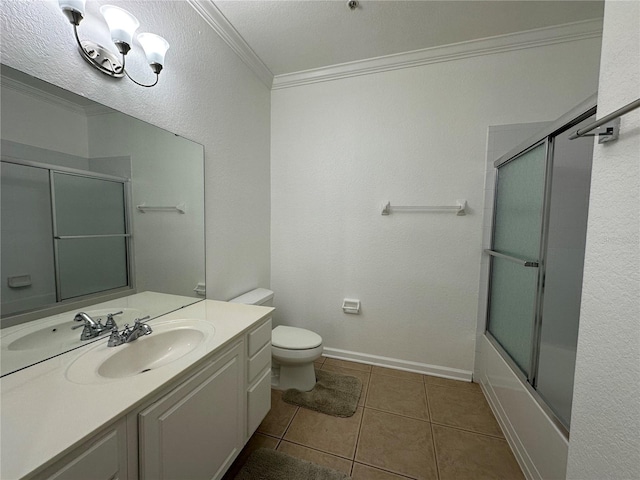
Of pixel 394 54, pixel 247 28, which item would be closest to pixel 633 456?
pixel 394 54

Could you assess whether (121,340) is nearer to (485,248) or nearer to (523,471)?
(523,471)

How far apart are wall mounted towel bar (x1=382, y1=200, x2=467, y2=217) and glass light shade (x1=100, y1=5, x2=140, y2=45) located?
1753mm

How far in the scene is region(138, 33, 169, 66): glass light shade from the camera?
1.08 meters

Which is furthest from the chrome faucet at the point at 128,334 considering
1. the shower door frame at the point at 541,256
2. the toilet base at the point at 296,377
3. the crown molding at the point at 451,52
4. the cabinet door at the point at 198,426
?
the crown molding at the point at 451,52

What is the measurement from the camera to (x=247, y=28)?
5.51 feet

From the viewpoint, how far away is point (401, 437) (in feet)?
4.74

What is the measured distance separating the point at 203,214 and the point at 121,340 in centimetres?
81

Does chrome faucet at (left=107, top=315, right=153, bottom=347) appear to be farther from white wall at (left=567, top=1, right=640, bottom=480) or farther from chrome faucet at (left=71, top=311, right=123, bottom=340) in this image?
white wall at (left=567, top=1, right=640, bottom=480)

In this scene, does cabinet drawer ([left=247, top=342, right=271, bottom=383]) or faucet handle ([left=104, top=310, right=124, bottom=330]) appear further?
cabinet drawer ([left=247, top=342, right=271, bottom=383])

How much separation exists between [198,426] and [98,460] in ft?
1.17

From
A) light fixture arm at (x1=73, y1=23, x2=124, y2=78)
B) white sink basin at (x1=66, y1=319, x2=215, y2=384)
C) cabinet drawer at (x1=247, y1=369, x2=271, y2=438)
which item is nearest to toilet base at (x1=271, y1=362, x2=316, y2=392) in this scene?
cabinet drawer at (x1=247, y1=369, x2=271, y2=438)

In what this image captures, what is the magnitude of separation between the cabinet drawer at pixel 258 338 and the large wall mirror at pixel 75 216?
0.52 metres

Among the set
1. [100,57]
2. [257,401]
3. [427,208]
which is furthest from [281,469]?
[100,57]

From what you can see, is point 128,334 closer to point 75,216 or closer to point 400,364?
point 75,216
